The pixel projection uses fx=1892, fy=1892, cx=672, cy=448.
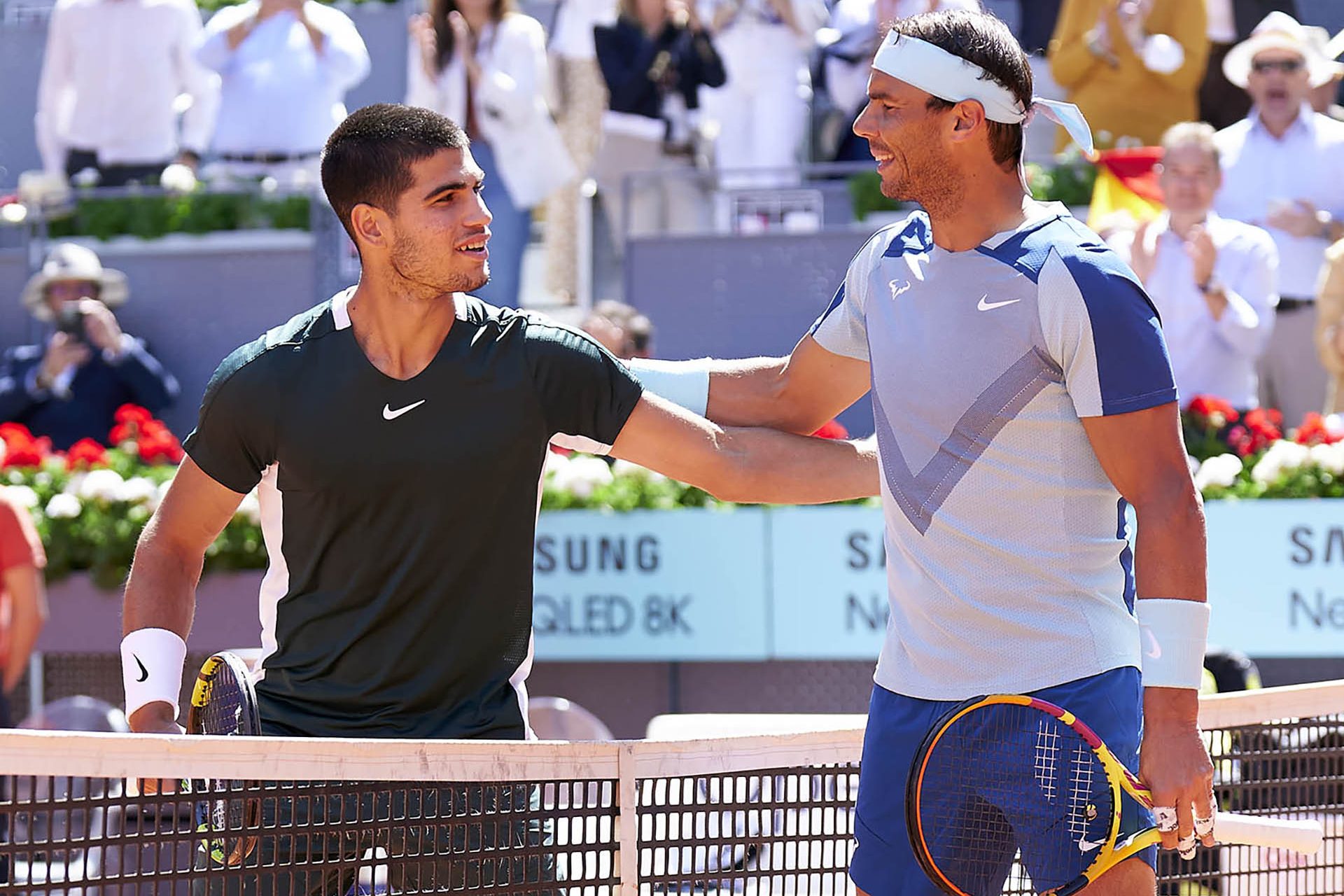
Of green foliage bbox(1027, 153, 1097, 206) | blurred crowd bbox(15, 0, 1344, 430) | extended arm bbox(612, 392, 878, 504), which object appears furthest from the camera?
green foliage bbox(1027, 153, 1097, 206)

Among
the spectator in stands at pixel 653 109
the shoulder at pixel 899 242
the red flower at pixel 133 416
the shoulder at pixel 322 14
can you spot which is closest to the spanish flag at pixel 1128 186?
the spectator in stands at pixel 653 109

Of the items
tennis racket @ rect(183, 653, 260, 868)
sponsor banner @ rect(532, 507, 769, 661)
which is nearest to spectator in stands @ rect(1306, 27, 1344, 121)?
sponsor banner @ rect(532, 507, 769, 661)

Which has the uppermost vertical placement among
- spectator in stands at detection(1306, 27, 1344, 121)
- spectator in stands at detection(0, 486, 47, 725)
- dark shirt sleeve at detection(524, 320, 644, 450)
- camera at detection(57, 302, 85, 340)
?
spectator in stands at detection(1306, 27, 1344, 121)

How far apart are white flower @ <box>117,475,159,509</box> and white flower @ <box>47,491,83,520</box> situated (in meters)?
0.20

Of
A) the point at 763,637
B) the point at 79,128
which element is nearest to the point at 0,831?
the point at 763,637

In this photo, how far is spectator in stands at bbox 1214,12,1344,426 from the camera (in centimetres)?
920

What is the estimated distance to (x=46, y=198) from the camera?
36.0 feet

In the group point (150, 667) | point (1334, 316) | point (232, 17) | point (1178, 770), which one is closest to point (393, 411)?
point (150, 667)

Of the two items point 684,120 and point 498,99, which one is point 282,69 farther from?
point 684,120

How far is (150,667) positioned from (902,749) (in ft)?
4.49

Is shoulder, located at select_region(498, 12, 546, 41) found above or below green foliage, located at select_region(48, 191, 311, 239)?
above

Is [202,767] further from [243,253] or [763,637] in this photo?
[243,253]

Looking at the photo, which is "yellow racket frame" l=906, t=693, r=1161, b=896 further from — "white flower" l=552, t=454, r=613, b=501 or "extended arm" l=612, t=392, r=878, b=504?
"white flower" l=552, t=454, r=613, b=501

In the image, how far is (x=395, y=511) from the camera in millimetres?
3346
